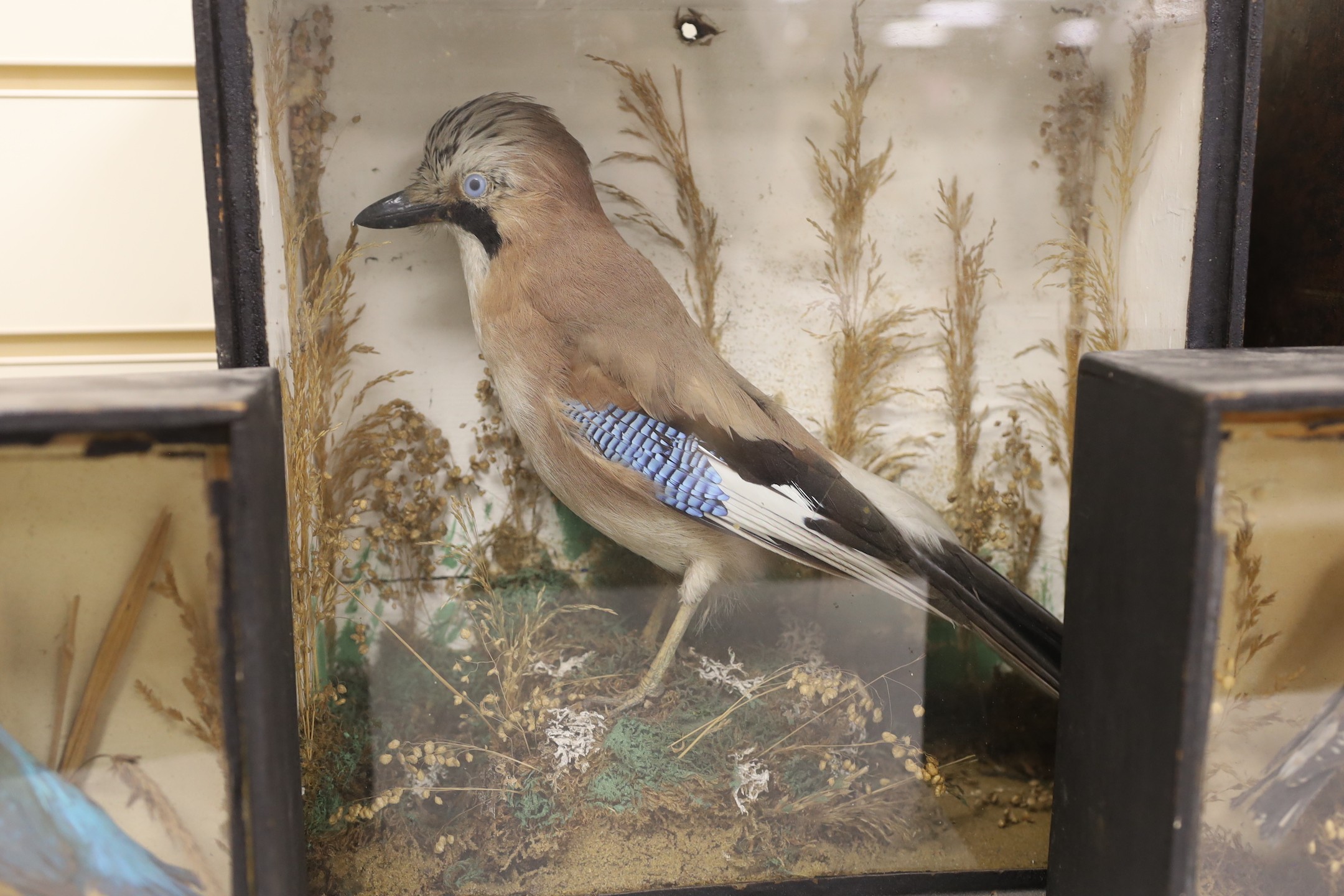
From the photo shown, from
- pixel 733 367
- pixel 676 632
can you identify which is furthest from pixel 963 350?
pixel 676 632

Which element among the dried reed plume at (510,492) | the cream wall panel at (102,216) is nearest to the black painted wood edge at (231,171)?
the dried reed plume at (510,492)

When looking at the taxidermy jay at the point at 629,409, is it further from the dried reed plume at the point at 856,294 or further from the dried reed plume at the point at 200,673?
the dried reed plume at the point at 200,673

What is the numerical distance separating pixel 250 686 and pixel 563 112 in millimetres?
825

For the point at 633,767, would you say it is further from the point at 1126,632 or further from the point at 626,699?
the point at 1126,632

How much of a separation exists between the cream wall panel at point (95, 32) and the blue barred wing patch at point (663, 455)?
976mm

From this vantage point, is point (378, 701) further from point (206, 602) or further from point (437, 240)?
point (437, 240)

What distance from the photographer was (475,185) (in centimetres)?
121

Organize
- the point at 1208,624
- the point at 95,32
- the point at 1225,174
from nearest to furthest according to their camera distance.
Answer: the point at 1208,624, the point at 1225,174, the point at 95,32

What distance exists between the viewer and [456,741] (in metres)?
1.18

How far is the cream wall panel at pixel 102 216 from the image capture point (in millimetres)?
1459

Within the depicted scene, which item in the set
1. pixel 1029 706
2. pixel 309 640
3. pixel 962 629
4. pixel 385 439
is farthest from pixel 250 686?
pixel 1029 706

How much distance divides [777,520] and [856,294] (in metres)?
0.37

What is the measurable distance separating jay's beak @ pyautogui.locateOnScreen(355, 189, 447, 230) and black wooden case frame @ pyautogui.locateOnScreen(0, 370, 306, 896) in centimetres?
33

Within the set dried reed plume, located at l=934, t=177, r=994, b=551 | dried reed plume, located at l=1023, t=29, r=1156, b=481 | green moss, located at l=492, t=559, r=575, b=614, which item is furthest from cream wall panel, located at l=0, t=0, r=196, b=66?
dried reed plume, located at l=1023, t=29, r=1156, b=481
